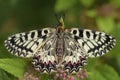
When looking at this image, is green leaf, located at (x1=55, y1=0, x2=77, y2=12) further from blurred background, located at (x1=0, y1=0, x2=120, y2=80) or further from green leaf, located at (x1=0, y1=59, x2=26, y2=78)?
green leaf, located at (x1=0, y1=59, x2=26, y2=78)

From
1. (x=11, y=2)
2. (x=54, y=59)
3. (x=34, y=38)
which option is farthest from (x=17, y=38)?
(x=11, y=2)

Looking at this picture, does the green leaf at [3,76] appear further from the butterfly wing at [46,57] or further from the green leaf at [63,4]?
the green leaf at [63,4]

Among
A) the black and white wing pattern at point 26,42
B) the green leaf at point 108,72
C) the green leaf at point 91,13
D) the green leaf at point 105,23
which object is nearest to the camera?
the black and white wing pattern at point 26,42

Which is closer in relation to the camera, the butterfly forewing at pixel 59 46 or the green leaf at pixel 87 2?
the butterfly forewing at pixel 59 46

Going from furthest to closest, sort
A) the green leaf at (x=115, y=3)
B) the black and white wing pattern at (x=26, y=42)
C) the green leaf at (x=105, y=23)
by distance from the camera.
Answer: the green leaf at (x=115, y=3)
the green leaf at (x=105, y=23)
the black and white wing pattern at (x=26, y=42)

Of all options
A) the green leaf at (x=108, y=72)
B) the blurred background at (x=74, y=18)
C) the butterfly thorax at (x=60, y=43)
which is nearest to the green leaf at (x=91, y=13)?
the blurred background at (x=74, y=18)

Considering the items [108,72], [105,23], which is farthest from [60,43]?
[105,23]

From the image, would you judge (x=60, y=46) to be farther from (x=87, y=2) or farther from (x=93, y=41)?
(x=87, y=2)
